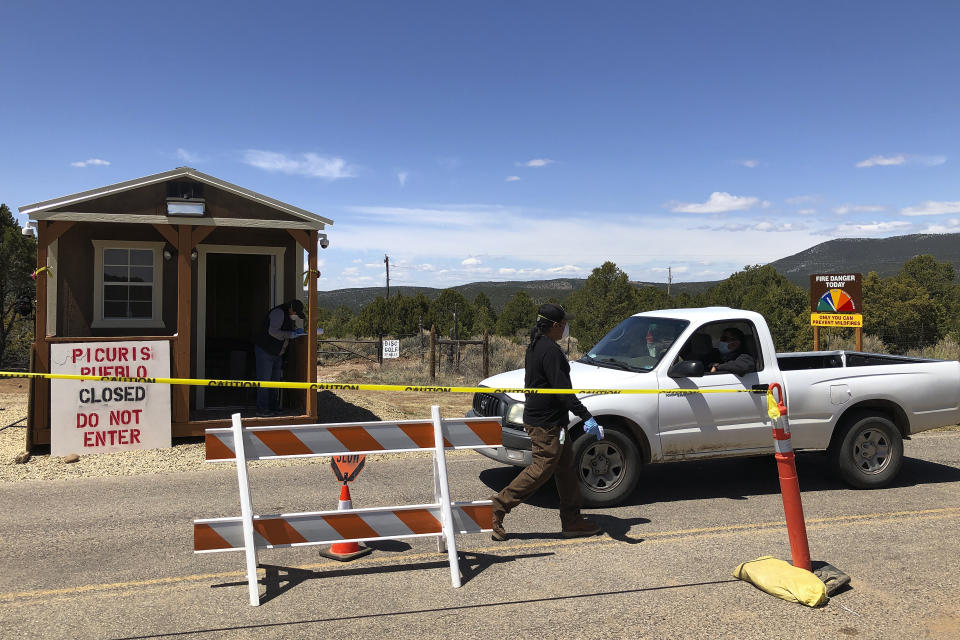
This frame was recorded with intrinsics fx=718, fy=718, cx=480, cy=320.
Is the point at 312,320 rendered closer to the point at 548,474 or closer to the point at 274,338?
the point at 274,338

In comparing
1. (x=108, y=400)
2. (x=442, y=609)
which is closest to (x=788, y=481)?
(x=442, y=609)

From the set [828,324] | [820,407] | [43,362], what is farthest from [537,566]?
[828,324]

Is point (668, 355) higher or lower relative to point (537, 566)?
higher

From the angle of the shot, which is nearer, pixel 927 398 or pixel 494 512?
pixel 494 512

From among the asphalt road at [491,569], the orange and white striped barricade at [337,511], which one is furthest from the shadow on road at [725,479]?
the orange and white striped barricade at [337,511]

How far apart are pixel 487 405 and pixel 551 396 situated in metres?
1.74

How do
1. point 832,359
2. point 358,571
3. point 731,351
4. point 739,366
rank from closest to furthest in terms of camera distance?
1. point 358,571
2. point 739,366
3. point 731,351
4. point 832,359

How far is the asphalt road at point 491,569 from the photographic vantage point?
14.0 feet

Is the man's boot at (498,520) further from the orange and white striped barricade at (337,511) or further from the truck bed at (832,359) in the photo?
the truck bed at (832,359)

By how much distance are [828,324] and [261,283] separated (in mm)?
11090

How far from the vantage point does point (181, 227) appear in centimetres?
989

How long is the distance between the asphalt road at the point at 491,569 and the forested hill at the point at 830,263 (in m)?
112

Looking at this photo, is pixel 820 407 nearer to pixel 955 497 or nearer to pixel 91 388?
pixel 955 497

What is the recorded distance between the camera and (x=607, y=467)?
6746 mm
